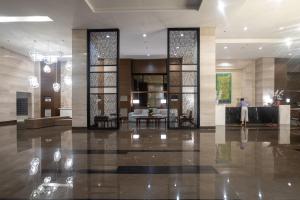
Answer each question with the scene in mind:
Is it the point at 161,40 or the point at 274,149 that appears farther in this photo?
the point at 161,40

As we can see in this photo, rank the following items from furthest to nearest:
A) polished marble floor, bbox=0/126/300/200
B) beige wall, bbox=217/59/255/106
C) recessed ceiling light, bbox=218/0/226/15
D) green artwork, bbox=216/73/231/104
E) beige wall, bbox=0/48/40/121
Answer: green artwork, bbox=216/73/231/104, beige wall, bbox=217/59/255/106, beige wall, bbox=0/48/40/121, recessed ceiling light, bbox=218/0/226/15, polished marble floor, bbox=0/126/300/200

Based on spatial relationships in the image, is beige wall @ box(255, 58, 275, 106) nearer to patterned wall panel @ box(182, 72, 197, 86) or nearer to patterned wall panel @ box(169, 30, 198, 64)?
patterned wall panel @ box(182, 72, 197, 86)

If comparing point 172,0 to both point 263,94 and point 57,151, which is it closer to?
point 57,151

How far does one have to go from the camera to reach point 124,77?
19734 millimetres

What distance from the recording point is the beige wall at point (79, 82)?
12.3 metres

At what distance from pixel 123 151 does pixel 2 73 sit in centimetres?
1315

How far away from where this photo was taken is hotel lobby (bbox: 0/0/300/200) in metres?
4.35

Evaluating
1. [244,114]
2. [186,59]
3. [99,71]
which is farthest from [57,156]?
[244,114]

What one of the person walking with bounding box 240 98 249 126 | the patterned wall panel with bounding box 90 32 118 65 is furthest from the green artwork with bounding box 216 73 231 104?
the patterned wall panel with bounding box 90 32 118 65

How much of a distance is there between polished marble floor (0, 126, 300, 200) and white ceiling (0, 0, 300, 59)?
4878mm

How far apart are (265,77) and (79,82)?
512 inches

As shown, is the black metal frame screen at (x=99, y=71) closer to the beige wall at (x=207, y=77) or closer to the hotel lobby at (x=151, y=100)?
the hotel lobby at (x=151, y=100)

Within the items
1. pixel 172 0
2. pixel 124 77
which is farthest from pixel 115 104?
pixel 124 77

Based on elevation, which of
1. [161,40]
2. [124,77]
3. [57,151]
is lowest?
[57,151]
